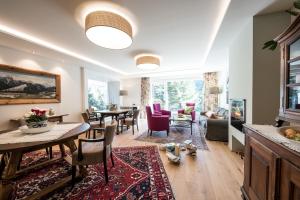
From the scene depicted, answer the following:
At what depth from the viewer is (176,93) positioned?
7875 mm

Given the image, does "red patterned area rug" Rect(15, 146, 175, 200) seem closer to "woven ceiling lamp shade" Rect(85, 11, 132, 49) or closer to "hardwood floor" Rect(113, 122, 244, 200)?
"hardwood floor" Rect(113, 122, 244, 200)

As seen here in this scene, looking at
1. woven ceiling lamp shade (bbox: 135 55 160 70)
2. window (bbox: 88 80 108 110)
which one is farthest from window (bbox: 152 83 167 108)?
woven ceiling lamp shade (bbox: 135 55 160 70)

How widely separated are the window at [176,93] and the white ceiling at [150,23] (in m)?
3.85

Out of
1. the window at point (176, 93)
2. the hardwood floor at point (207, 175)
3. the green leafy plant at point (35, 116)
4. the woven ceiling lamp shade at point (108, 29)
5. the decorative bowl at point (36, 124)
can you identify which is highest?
the woven ceiling lamp shade at point (108, 29)

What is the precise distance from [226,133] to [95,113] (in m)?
4.38

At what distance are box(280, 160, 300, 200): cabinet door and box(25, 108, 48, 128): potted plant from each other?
8.53 feet

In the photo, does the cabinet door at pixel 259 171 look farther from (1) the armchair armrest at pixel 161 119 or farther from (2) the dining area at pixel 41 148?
(1) the armchair armrest at pixel 161 119

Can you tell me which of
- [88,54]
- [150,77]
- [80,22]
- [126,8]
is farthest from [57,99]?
[150,77]

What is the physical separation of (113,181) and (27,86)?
3555 mm

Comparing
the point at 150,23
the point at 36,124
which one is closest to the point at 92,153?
the point at 36,124

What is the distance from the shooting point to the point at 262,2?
184cm

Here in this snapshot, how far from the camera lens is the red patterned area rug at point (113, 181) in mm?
1793

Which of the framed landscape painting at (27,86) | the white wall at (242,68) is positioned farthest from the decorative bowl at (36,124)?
the white wall at (242,68)

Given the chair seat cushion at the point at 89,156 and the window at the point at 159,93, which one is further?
the window at the point at 159,93
